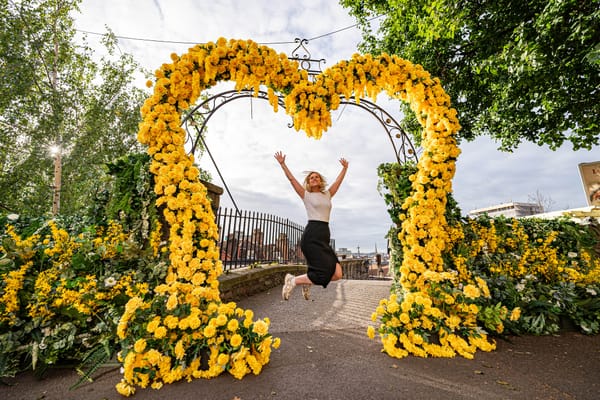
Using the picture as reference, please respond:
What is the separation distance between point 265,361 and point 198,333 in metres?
0.69

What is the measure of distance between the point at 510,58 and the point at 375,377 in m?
7.02

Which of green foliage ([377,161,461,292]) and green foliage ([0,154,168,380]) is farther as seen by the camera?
green foliage ([377,161,461,292])

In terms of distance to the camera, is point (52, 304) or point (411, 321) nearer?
point (52, 304)

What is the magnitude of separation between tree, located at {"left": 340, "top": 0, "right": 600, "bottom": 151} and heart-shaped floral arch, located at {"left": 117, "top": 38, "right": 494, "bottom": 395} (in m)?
3.53

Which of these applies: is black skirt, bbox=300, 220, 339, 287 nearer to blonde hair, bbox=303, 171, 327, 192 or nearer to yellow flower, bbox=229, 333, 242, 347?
blonde hair, bbox=303, 171, 327, 192

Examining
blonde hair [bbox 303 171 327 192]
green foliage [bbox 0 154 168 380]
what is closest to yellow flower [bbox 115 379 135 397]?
green foliage [bbox 0 154 168 380]

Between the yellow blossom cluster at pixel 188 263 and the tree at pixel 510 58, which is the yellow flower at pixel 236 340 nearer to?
the yellow blossom cluster at pixel 188 263

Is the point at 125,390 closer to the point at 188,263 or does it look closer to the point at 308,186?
the point at 188,263

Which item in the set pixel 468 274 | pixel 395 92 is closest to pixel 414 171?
pixel 395 92

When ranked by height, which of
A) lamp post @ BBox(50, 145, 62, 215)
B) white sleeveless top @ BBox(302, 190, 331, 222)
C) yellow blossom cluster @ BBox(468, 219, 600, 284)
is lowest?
yellow blossom cluster @ BBox(468, 219, 600, 284)

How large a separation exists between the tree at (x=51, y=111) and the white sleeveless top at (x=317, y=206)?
11.0 m

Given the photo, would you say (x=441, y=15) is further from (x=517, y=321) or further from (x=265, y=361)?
(x=265, y=361)

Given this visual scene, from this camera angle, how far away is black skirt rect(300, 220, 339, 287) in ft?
A: 10.8

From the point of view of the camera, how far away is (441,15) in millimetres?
6180
